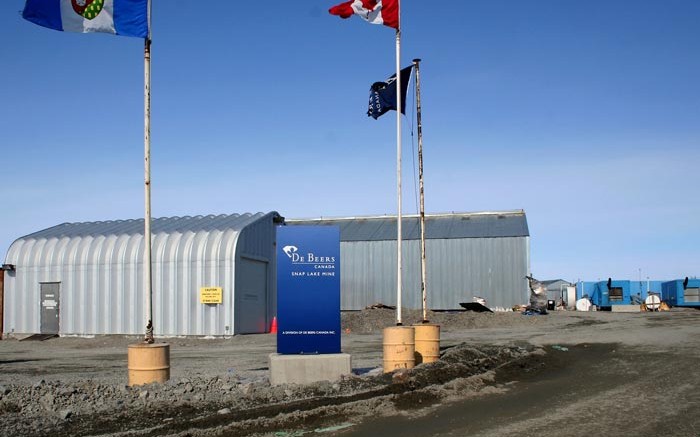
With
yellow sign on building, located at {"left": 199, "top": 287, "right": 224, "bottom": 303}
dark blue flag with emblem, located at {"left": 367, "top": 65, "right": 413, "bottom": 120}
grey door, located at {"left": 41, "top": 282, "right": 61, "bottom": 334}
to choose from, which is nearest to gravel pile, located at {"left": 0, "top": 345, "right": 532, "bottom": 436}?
dark blue flag with emblem, located at {"left": 367, "top": 65, "right": 413, "bottom": 120}

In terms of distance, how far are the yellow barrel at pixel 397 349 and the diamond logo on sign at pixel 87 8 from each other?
8.33 meters

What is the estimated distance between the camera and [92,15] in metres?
12.8

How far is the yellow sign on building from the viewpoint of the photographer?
30797 millimetres

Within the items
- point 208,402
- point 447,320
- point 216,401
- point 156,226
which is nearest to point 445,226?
point 447,320

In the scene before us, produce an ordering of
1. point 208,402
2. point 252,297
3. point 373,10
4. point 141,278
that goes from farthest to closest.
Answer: point 141,278 → point 252,297 → point 373,10 → point 208,402

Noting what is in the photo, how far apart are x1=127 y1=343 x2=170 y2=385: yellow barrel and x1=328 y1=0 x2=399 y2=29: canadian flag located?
880cm

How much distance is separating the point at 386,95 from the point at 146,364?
867 centimetres

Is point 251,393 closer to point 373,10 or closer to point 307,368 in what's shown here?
point 307,368

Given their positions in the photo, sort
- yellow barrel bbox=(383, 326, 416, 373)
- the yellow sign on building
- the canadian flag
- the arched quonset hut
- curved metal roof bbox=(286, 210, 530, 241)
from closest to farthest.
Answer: yellow barrel bbox=(383, 326, 416, 373)
the canadian flag
the yellow sign on building
the arched quonset hut
curved metal roof bbox=(286, 210, 530, 241)

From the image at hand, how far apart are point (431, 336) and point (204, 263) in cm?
1752

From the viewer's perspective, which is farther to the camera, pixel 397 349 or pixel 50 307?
pixel 50 307

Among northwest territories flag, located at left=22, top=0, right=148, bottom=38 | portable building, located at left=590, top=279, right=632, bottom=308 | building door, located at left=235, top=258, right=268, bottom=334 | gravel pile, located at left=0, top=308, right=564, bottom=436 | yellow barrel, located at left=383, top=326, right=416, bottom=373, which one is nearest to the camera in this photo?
gravel pile, located at left=0, top=308, right=564, bottom=436

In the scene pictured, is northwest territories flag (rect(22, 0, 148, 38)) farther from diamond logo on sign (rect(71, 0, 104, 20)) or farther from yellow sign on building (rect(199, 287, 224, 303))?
yellow sign on building (rect(199, 287, 224, 303))

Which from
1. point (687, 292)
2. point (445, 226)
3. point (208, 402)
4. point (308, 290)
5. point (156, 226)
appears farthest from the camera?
point (687, 292)
